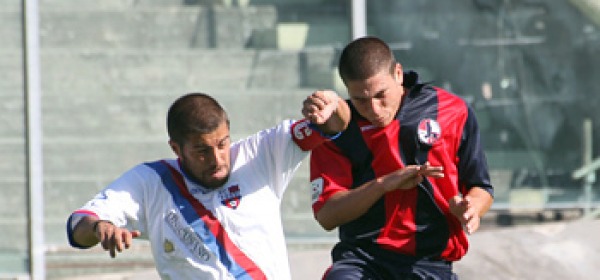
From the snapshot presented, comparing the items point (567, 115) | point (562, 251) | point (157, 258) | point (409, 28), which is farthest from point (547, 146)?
point (157, 258)

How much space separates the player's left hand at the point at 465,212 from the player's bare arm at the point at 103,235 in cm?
121

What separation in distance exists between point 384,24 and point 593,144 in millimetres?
1712

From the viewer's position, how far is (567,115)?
9.49 meters

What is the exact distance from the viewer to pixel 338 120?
513 cm

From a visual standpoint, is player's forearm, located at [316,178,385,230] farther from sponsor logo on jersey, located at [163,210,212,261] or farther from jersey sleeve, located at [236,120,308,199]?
sponsor logo on jersey, located at [163,210,212,261]

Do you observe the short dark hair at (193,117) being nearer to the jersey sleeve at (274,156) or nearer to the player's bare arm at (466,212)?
the jersey sleeve at (274,156)

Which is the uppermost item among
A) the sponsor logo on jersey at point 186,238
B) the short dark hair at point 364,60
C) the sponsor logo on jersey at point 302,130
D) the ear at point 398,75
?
the short dark hair at point 364,60

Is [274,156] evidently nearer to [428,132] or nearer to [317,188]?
[317,188]

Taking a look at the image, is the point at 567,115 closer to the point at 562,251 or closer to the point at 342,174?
the point at 562,251

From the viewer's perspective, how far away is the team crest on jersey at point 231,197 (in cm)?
531

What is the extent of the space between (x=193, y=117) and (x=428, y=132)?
0.96 meters

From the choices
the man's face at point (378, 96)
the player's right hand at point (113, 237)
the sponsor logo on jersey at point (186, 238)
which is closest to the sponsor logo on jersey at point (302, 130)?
the man's face at point (378, 96)

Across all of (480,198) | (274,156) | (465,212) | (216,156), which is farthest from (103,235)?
(480,198)

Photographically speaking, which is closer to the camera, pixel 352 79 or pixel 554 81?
pixel 352 79
